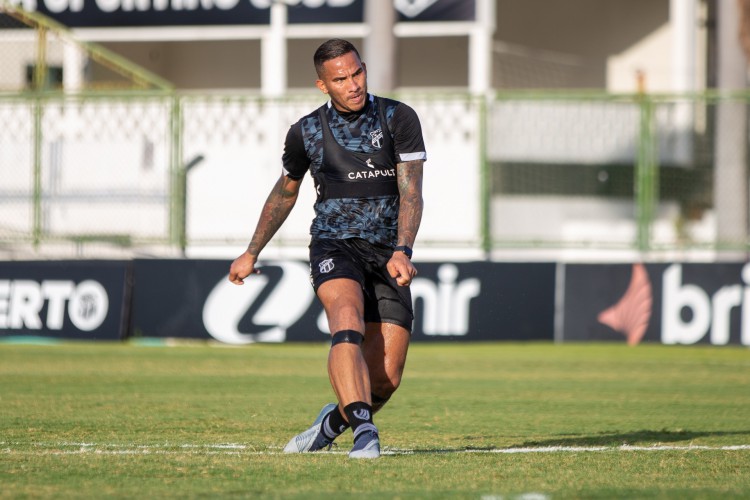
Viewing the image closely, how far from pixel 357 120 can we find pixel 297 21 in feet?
58.1

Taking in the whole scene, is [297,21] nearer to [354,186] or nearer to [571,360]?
[571,360]

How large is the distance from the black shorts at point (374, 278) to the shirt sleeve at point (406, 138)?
18.9 inches

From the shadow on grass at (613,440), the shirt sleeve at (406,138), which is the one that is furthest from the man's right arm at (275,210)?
the shadow on grass at (613,440)

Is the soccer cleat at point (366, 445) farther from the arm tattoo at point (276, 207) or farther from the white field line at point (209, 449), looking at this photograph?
the arm tattoo at point (276, 207)

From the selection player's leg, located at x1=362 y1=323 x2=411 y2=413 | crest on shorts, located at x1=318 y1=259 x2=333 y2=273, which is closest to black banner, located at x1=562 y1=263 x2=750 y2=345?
player's leg, located at x1=362 y1=323 x2=411 y2=413

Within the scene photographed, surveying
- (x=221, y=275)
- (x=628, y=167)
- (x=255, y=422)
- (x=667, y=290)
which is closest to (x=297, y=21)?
(x=628, y=167)

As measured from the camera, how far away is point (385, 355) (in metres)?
6.69

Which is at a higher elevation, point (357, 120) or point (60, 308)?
point (357, 120)

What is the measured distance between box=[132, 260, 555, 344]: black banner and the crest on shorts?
861 cm

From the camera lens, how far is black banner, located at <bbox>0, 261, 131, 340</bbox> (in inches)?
616

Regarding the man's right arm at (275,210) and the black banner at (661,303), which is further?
the black banner at (661,303)

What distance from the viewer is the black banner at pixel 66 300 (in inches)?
616

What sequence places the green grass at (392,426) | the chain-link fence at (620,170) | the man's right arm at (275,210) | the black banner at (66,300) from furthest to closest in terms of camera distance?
the chain-link fence at (620,170) → the black banner at (66,300) → the man's right arm at (275,210) → the green grass at (392,426)

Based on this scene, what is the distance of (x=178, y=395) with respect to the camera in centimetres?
1035
